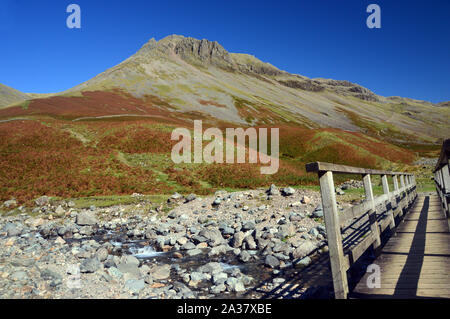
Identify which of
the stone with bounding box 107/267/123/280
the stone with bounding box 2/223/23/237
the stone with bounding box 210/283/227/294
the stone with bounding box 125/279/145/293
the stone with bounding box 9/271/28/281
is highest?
the stone with bounding box 9/271/28/281

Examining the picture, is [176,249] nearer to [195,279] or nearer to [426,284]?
[195,279]

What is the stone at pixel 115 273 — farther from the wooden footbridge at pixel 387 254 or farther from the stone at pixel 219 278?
the wooden footbridge at pixel 387 254

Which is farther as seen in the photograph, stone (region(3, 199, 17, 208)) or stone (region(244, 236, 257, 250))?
stone (region(3, 199, 17, 208))

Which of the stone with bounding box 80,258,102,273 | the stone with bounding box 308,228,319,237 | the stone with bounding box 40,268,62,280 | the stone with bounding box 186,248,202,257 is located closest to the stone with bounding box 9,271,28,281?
the stone with bounding box 40,268,62,280

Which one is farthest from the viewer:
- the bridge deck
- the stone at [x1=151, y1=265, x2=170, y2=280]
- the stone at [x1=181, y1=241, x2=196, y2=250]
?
the stone at [x1=181, y1=241, x2=196, y2=250]

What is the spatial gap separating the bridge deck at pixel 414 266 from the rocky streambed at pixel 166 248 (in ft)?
6.93

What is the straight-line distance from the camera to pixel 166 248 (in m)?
11.4

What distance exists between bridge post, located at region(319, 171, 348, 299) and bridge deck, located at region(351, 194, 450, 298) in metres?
0.66

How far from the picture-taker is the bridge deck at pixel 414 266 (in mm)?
4922

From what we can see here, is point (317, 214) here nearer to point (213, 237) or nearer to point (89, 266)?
point (213, 237)

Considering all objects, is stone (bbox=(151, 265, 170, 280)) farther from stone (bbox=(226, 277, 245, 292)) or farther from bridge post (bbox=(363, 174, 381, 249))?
bridge post (bbox=(363, 174, 381, 249))

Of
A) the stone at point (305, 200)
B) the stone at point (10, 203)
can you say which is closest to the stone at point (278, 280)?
the stone at point (305, 200)

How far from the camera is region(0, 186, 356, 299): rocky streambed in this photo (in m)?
7.04

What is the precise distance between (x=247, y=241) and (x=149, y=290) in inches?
195
